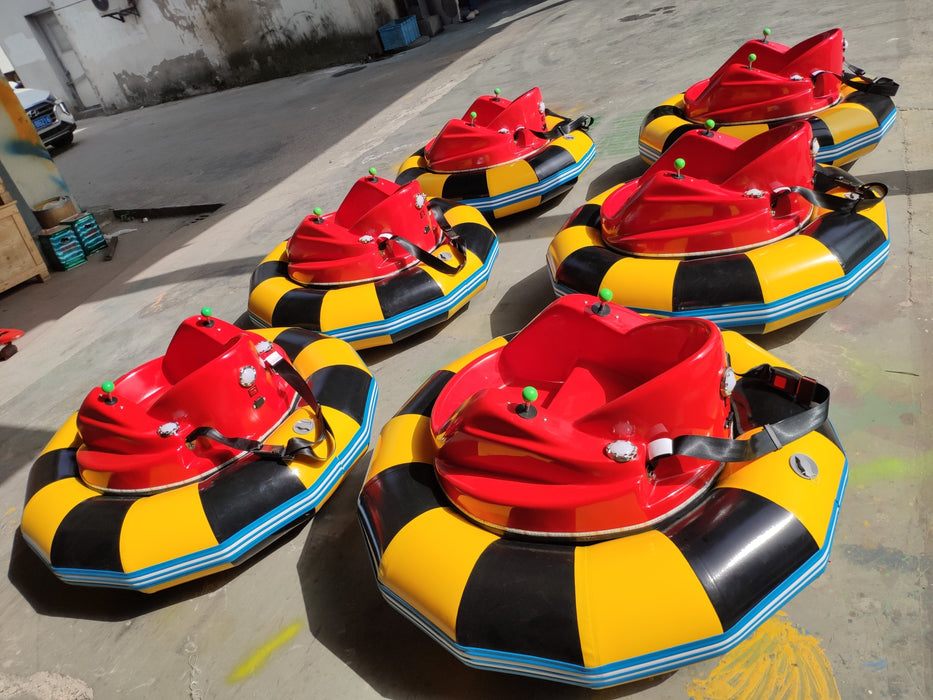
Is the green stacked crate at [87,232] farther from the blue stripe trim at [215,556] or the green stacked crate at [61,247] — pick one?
the blue stripe trim at [215,556]

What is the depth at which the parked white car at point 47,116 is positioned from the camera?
11.0 meters

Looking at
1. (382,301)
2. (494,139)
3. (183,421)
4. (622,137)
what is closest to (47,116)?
(494,139)

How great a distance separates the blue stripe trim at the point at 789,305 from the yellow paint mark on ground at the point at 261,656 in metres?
1.93

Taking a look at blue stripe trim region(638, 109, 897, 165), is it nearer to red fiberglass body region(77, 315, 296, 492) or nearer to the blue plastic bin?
red fiberglass body region(77, 315, 296, 492)

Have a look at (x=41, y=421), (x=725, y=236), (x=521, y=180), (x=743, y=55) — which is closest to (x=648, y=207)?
(x=725, y=236)

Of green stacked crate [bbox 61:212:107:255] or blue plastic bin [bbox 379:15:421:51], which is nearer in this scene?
green stacked crate [bbox 61:212:107:255]

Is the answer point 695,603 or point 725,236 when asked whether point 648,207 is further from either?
point 695,603

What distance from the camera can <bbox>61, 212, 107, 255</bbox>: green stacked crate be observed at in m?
6.48

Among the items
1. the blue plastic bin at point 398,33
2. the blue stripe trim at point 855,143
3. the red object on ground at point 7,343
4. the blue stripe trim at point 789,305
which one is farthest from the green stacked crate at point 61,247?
the blue plastic bin at point 398,33

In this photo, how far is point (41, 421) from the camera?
3.87m

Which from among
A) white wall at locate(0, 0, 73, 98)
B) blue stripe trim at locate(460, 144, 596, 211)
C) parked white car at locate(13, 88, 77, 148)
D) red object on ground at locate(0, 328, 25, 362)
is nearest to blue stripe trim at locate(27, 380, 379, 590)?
blue stripe trim at locate(460, 144, 596, 211)

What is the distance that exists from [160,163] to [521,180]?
273 inches

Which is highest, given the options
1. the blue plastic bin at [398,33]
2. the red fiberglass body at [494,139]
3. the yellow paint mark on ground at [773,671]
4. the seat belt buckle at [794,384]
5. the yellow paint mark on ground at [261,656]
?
the blue plastic bin at [398,33]

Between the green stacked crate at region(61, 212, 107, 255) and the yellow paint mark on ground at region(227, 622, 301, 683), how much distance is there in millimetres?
5708
